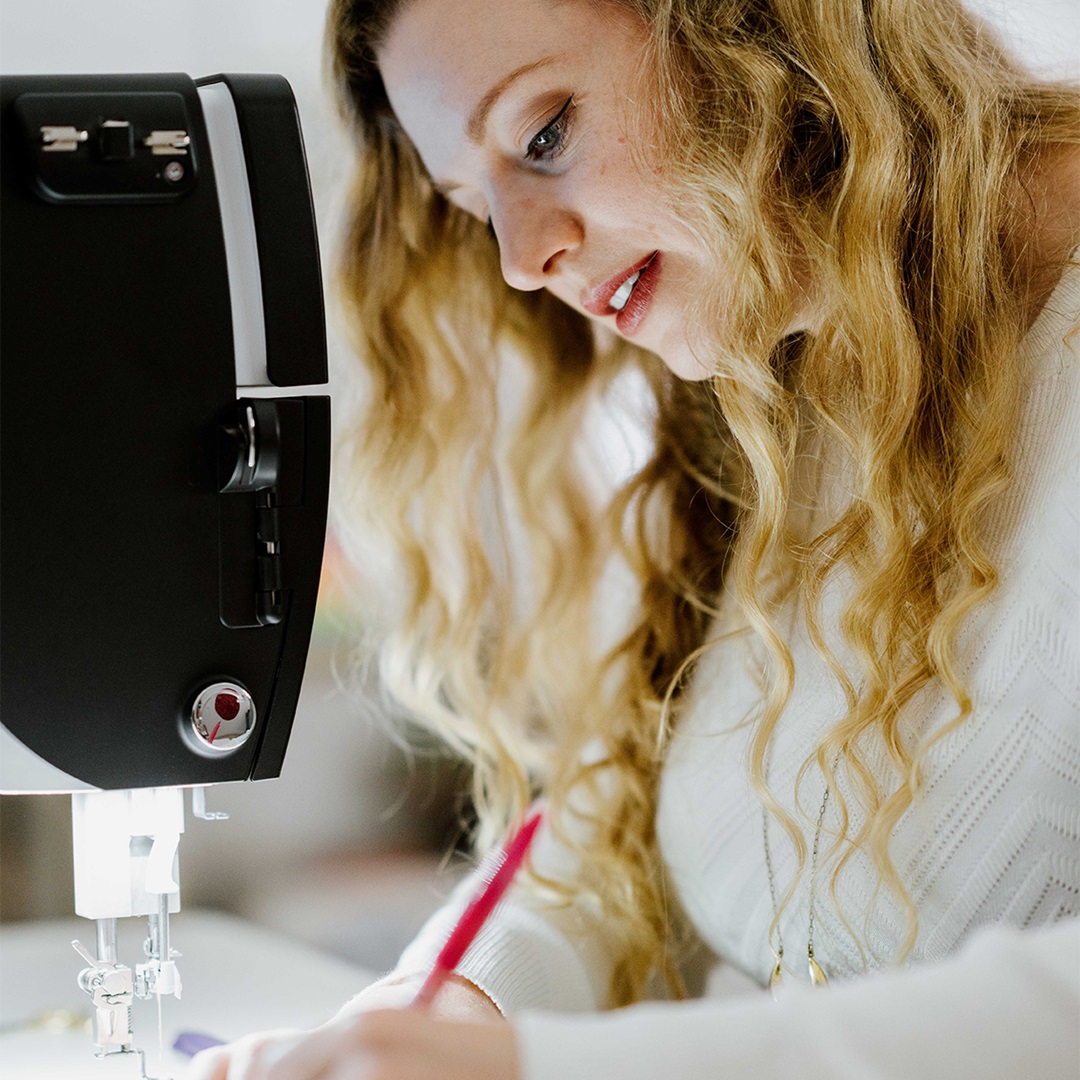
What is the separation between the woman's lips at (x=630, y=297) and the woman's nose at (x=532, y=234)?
4 cm

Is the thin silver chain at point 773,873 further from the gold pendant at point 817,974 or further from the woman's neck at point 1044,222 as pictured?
the woman's neck at point 1044,222

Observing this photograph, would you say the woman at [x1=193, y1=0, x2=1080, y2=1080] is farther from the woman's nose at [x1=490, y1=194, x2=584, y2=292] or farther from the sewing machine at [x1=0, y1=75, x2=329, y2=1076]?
the sewing machine at [x1=0, y1=75, x2=329, y2=1076]

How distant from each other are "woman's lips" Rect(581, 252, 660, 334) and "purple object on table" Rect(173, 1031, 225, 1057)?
60 centimetres

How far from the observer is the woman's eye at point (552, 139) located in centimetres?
93

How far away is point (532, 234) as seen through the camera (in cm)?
97

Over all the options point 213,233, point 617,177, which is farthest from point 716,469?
point 213,233

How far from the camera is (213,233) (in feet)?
2.29

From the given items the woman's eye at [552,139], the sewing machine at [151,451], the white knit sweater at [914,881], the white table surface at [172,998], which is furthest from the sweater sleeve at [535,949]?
the woman's eye at [552,139]

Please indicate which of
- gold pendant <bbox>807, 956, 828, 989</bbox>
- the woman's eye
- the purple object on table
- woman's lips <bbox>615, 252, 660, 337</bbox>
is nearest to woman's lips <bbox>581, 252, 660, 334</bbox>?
woman's lips <bbox>615, 252, 660, 337</bbox>

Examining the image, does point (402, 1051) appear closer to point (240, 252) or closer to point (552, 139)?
point (240, 252)

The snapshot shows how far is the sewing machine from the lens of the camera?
0.67 metres

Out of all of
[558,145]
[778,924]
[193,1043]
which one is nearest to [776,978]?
[778,924]

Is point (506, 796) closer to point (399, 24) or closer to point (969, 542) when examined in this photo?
point (969, 542)

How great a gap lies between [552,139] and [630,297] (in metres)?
0.13
